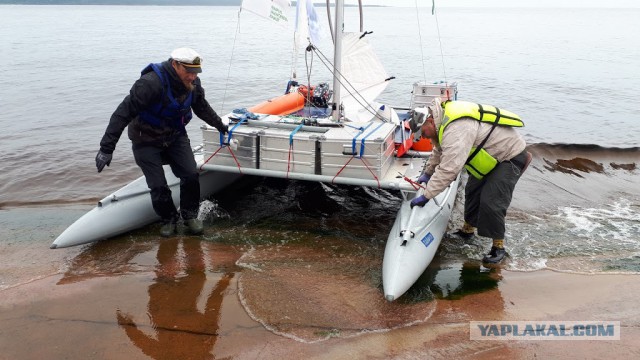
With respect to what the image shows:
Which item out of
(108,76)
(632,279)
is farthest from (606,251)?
(108,76)

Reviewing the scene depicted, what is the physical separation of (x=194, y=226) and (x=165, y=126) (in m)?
1.20

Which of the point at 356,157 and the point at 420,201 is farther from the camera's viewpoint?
the point at 356,157

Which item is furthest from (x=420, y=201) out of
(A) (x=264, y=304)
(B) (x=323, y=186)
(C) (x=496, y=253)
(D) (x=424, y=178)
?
(B) (x=323, y=186)

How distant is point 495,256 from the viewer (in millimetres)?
5324

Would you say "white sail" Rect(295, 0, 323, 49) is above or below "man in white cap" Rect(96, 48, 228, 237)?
above

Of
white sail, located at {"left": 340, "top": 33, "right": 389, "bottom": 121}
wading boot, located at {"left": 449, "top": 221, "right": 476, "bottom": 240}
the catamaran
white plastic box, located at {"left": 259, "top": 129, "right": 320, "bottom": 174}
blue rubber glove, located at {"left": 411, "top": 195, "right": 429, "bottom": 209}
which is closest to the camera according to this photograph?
blue rubber glove, located at {"left": 411, "top": 195, "right": 429, "bottom": 209}

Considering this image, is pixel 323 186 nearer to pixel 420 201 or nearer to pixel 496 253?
pixel 420 201

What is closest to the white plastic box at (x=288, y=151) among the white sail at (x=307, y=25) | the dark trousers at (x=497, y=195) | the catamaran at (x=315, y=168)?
the catamaran at (x=315, y=168)

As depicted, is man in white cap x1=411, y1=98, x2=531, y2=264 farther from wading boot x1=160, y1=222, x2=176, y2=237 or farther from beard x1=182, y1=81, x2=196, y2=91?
wading boot x1=160, y1=222, x2=176, y2=237

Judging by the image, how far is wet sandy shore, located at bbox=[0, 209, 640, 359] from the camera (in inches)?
147

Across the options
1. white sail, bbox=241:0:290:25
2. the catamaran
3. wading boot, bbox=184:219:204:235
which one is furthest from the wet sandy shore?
white sail, bbox=241:0:290:25

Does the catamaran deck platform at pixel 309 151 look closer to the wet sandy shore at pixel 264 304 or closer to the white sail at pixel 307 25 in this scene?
the wet sandy shore at pixel 264 304

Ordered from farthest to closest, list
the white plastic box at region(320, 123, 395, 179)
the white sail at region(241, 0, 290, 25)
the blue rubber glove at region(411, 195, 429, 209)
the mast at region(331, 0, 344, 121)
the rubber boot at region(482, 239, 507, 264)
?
1. the white sail at region(241, 0, 290, 25)
2. the mast at region(331, 0, 344, 121)
3. the white plastic box at region(320, 123, 395, 179)
4. the rubber boot at region(482, 239, 507, 264)
5. the blue rubber glove at region(411, 195, 429, 209)

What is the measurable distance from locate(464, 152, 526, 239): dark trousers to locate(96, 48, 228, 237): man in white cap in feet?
9.38
